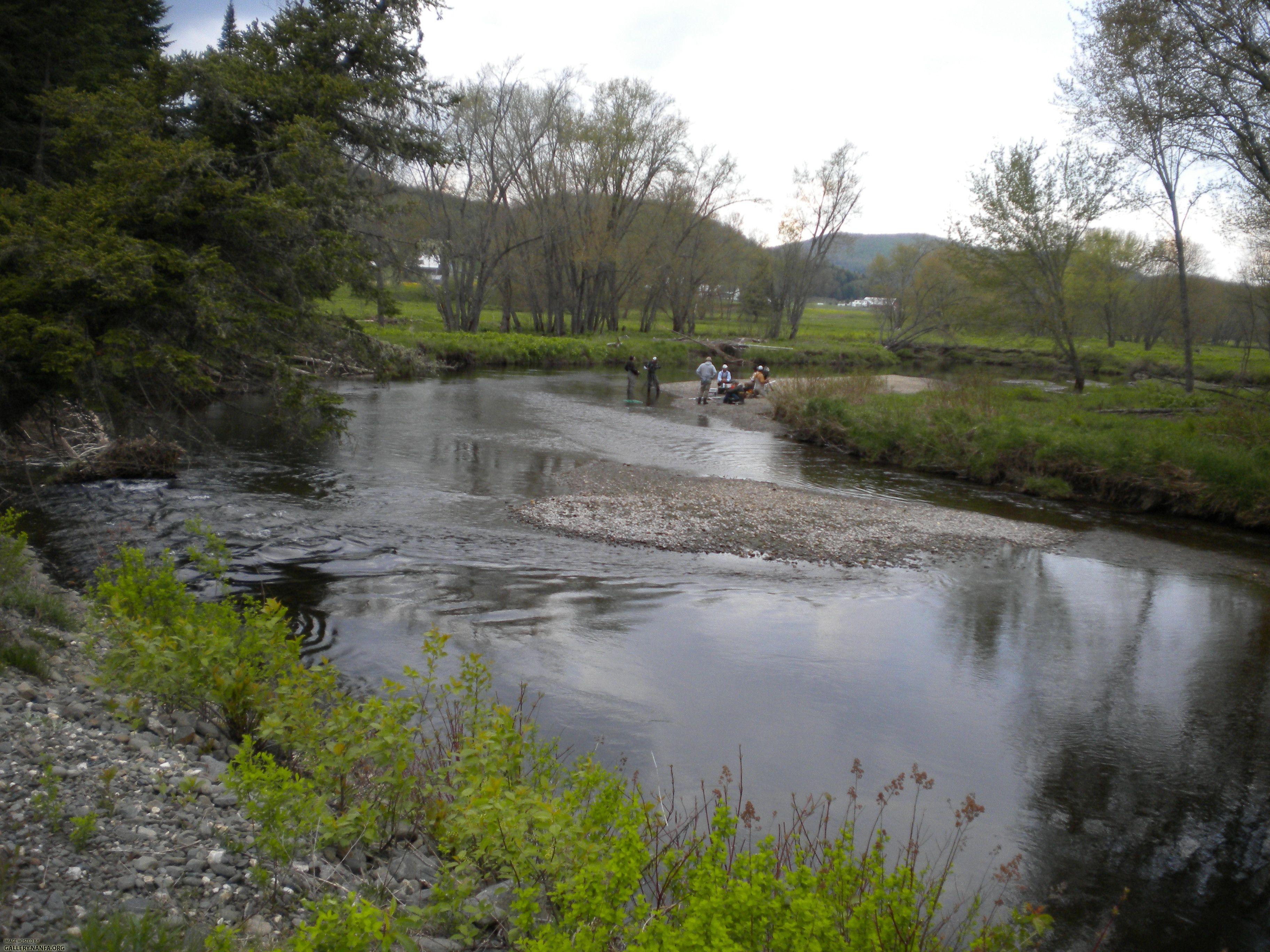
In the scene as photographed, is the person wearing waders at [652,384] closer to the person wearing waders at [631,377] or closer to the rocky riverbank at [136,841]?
the person wearing waders at [631,377]

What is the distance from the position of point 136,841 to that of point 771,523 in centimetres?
1152

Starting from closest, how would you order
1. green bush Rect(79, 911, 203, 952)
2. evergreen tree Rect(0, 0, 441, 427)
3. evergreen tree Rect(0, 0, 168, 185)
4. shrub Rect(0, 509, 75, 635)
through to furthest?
green bush Rect(79, 911, 203, 952) → shrub Rect(0, 509, 75, 635) → evergreen tree Rect(0, 0, 441, 427) → evergreen tree Rect(0, 0, 168, 185)

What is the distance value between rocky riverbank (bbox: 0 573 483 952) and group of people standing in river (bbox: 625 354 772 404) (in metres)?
27.3

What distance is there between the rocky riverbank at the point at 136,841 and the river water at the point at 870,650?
9.08 ft

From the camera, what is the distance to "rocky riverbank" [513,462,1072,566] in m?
13.1

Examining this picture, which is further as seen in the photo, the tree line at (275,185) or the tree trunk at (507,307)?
the tree trunk at (507,307)

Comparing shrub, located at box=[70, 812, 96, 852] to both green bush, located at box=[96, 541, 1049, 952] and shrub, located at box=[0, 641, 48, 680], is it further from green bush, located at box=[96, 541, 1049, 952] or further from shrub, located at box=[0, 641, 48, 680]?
shrub, located at box=[0, 641, 48, 680]

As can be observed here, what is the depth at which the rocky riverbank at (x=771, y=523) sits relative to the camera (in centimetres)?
1307

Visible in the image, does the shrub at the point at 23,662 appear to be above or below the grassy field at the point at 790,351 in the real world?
below

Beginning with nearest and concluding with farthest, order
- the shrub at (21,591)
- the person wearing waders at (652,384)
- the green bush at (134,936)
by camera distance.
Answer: the green bush at (134,936), the shrub at (21,591), the person wearing waders at (652,384)

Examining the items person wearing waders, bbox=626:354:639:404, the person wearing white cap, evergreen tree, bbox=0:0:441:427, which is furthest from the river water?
the person wearing white cap

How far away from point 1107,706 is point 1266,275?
33404 mm

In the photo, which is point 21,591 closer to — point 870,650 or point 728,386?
point 870,650

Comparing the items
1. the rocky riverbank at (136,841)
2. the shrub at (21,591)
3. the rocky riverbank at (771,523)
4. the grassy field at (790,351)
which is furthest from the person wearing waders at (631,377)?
the rocky riverbank at (136,841)
